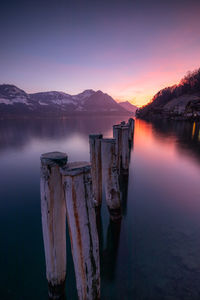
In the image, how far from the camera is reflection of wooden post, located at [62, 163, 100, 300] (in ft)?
5.41

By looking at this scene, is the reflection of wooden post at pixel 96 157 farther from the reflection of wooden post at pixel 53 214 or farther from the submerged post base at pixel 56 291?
the submerged post base at pixel 56 291

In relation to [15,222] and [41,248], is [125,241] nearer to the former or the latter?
[41,248]

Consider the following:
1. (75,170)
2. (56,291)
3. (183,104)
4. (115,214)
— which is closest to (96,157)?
(115,214)

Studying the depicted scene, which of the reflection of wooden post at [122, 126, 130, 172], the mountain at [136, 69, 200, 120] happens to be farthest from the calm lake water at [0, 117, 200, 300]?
the mountain at [136, 69, 200, 120]

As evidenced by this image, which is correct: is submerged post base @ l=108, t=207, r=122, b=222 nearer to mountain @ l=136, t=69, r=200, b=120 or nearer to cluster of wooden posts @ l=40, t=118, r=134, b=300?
cluster of wooden posts @ l=40, t=118, r=134, b=300

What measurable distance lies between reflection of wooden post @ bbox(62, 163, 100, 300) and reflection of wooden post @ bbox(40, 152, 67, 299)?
0.20 meters

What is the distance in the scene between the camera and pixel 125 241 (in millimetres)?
3809

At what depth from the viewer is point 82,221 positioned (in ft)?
5.68

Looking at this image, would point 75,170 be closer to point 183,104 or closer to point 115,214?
point 115,214

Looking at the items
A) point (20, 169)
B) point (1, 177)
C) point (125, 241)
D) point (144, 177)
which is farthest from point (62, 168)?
point (20, 169)

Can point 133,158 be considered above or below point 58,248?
below

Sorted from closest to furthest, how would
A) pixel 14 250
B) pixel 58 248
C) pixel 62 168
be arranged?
1. pixel 62 168
2. pixel 58 248
3. pixel 14 250

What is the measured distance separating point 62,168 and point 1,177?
8873mm

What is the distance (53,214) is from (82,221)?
0.47m
